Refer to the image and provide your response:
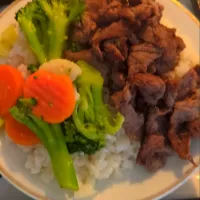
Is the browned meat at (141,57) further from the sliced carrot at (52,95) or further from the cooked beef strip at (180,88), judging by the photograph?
→ the sliced carrot at (52,95)

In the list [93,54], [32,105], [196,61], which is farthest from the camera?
[196,61]

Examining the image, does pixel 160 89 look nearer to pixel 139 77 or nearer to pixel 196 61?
pixel 139 77

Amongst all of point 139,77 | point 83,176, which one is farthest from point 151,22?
point 83,176

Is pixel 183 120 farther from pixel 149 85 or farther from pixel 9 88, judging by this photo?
pixel 9 88

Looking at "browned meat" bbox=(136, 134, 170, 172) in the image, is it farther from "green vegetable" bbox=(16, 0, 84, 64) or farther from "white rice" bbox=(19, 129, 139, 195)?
"green vegetable" bbox=(16, 0, 84, 64)

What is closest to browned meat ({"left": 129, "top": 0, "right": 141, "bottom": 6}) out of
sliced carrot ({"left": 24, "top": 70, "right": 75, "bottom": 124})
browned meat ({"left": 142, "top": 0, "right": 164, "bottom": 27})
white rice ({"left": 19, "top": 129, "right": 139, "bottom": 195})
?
browned meat ({"left": 142, "top": 0, "right": 164, "bottom": 27})

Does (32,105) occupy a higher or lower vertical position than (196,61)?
higher

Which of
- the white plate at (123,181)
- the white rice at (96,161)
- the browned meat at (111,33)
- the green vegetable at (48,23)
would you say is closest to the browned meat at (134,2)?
the browned meat at (111,33)
